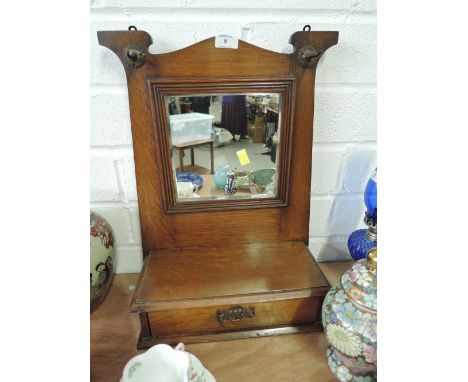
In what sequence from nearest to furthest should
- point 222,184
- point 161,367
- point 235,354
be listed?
point 161,367 < point 235,354 < point 222,184

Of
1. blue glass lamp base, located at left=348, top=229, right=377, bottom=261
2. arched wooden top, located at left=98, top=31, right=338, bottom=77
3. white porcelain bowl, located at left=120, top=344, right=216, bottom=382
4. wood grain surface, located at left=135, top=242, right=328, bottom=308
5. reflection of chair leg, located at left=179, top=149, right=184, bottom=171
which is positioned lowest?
white porcelain bowl, located at left=120, top=344, right=216, bottom=382

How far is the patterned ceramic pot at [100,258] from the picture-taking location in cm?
64

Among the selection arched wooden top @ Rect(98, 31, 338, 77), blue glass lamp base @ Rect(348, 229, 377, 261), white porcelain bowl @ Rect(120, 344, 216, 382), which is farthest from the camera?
blue glass lamp base @ Rect(348, 229, 377, 261)

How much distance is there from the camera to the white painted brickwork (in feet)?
2.01

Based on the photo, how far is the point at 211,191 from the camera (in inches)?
28.2

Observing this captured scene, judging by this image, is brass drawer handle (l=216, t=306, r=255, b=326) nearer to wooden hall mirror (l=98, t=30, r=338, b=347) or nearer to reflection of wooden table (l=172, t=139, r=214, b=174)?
wooden hall mirror (l=98, t=30, r=338, b=347)

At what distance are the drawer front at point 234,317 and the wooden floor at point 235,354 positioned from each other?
0.09ft

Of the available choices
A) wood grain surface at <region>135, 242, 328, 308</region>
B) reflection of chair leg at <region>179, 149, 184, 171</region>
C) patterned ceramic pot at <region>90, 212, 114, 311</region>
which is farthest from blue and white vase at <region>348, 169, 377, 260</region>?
patterned ceramic pot at <region>90, 212, 114, 311</region>

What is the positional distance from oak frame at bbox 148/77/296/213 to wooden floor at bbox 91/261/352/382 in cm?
26

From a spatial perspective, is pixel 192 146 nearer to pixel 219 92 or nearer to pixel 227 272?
pixel 219 92

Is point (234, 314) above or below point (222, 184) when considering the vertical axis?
below

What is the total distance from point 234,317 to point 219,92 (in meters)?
0.44

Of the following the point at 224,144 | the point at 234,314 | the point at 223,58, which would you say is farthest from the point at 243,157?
the point at 234,314
